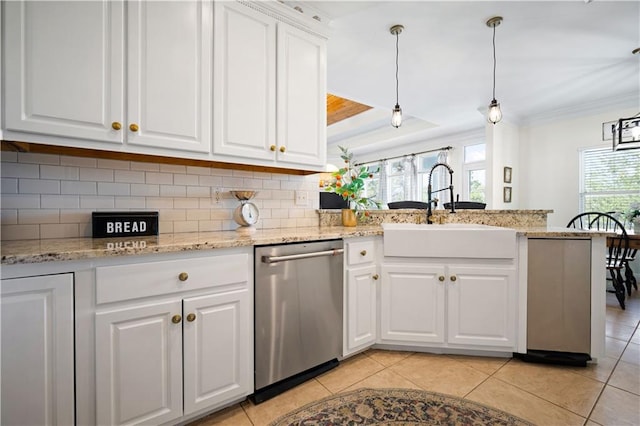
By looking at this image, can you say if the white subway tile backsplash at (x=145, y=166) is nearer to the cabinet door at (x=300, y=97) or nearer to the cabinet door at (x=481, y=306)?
the cabinet door at (x=300, y=97)

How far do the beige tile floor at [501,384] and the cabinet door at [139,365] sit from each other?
28 centimetres

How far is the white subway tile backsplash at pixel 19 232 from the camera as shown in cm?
138

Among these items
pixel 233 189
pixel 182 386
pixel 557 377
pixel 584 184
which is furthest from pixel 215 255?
pixel 584 184

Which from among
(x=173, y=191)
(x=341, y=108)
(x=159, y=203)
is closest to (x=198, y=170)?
(x=173, y=191)

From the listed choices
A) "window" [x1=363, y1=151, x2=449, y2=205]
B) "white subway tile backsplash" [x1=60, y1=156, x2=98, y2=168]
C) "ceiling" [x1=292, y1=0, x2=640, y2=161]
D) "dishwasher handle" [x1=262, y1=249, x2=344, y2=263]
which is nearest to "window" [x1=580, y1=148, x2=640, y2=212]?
"ceiling" [x1=292, y1=0, x2=640, y2=161]

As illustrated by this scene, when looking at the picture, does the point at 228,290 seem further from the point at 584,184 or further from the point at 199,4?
the point at 584,184

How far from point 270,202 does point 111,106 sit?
3.73 feet

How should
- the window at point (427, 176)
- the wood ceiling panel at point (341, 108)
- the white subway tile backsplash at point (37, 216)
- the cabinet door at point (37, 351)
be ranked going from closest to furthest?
the cabinet door at point (37, 351), the white subway tile backsplash at point (37, 216), the wood ceiling panel at point (341, 108), the window at point (427, 176)

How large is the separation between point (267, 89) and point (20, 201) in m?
1.42

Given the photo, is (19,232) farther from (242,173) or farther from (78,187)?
(242,173)

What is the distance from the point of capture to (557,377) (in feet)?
5.82

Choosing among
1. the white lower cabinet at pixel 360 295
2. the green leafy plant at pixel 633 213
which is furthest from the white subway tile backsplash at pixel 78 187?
the green leafy plant at pixel 633 213

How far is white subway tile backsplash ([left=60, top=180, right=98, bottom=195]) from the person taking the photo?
1.52 meters

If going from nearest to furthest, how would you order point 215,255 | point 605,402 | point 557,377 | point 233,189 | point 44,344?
point 44,344
point 215,255
point 605,402
point 557,377
point 233,189
